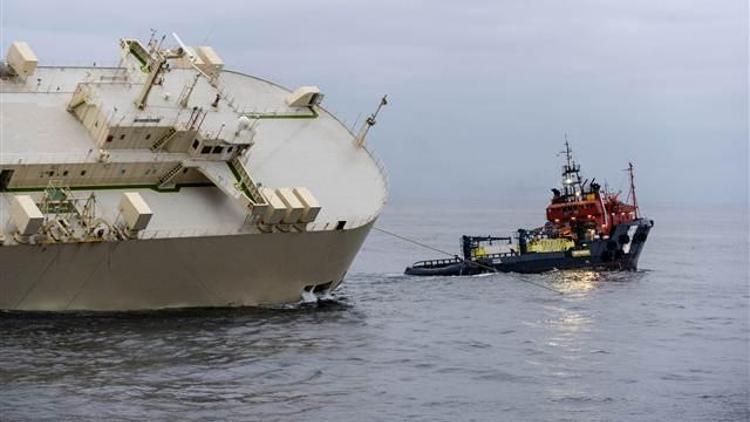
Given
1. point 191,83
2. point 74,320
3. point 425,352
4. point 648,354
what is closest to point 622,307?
point 648,354

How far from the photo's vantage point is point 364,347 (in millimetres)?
43594

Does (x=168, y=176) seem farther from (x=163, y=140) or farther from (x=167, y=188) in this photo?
(x=163, y=140)

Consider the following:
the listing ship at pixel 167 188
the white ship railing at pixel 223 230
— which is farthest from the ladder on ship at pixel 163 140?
the white ship railing at pixel 223 230

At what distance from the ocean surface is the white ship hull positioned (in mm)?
749

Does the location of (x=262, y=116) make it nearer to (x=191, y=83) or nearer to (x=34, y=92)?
(x=191, y=83)

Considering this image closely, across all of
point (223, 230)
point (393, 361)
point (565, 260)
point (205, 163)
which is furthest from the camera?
point (565, 260)

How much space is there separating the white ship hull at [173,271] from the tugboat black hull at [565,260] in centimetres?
2243

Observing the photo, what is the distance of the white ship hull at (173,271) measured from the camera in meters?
44.3

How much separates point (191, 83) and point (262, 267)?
10.5m

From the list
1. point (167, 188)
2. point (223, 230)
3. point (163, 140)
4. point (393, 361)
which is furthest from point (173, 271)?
point (393, 361)

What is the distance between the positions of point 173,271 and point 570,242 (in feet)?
115

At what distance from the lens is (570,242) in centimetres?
7606

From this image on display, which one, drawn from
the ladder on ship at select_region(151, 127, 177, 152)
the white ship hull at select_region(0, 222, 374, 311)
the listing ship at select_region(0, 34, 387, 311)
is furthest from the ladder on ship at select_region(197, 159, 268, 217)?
the ladder on ship at select_region(151, 127, 177, 152)

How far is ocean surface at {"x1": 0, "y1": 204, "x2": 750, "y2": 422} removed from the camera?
34000mm
